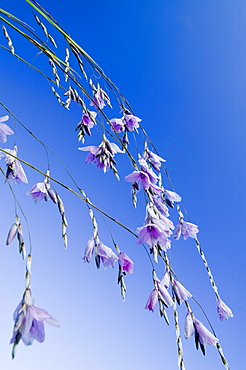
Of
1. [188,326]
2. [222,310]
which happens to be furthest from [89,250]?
[222,310]

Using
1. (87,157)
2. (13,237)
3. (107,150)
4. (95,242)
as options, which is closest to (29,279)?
(13,237)

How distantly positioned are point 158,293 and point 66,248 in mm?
281

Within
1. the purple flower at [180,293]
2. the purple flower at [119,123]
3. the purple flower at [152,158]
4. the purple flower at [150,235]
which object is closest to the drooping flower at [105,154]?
the purple flower at [152,158]

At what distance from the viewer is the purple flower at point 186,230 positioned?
1.34 meters

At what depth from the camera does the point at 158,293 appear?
0.84 meters

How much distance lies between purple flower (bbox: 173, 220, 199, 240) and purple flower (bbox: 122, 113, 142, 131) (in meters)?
0.47

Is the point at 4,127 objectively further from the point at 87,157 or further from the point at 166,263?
the point at 166,263

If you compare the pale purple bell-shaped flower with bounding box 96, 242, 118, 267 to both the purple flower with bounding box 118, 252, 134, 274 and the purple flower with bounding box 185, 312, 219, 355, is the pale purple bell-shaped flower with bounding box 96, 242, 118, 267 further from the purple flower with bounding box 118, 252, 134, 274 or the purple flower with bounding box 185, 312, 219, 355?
the purple flower with bounding box 185, 312, 219, 355

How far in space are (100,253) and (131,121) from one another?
67cm

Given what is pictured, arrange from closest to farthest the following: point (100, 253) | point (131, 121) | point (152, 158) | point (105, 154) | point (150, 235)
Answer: point (150, 235), point (100, 253), point (105, 154), point (152, 158), point (131, 121)

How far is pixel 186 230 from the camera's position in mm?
1354

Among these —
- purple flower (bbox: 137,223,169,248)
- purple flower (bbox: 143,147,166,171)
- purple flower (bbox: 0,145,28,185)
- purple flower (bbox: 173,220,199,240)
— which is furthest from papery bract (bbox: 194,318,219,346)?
purple flower (bbox: 0,145,28,185)

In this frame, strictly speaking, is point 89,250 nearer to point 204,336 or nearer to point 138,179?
point 138,179

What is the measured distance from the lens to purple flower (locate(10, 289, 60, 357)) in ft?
1.73
